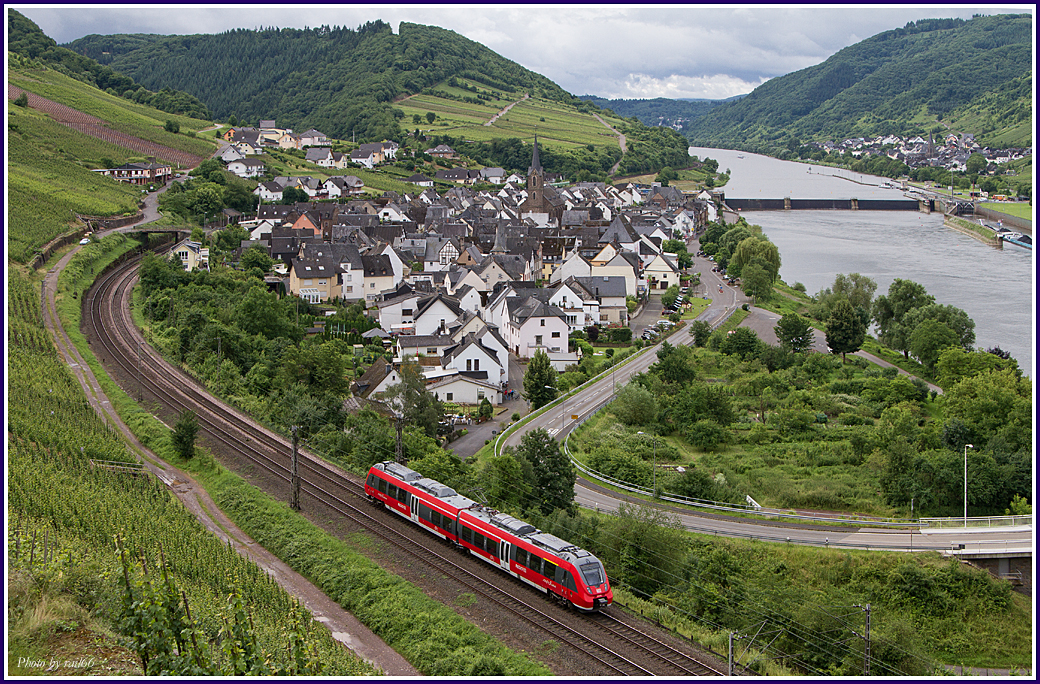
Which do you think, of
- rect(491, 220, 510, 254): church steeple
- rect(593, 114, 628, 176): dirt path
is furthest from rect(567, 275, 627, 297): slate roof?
rect(593, 114, 628, 176): dirt path

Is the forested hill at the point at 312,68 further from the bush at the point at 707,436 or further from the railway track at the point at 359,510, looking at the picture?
the bush at the point at 707,436

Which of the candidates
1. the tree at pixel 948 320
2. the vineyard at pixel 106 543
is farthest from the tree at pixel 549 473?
the tree at pixel 948 320

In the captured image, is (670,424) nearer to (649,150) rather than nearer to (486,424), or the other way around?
(486,424)

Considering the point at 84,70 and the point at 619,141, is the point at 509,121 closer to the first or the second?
the point at 619,141

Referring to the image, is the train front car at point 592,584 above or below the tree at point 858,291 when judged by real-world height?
below

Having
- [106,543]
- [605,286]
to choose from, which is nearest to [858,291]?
[605,286]
